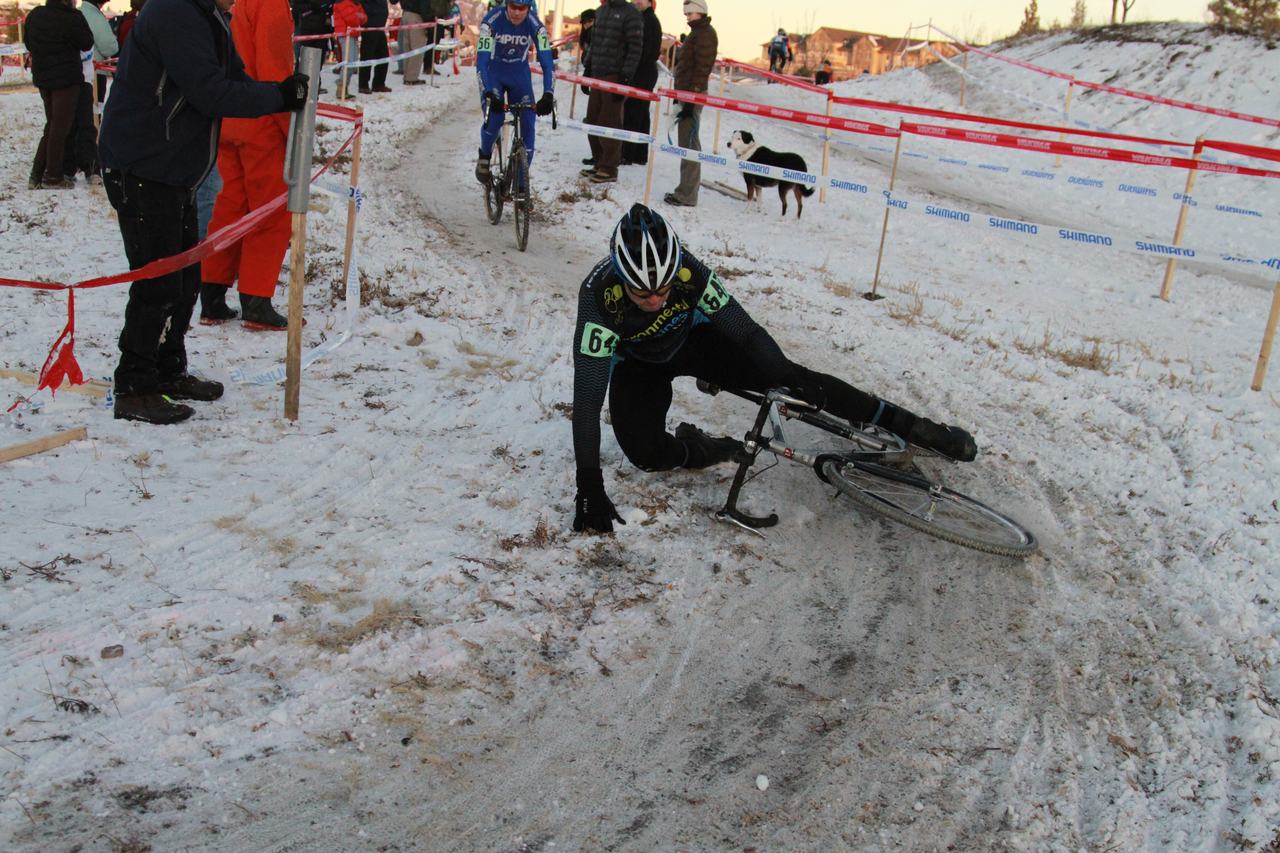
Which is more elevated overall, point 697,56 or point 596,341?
point 697,56

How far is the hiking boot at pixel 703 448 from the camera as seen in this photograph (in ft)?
17.9

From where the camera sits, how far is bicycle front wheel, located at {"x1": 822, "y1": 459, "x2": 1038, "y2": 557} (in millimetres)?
4844

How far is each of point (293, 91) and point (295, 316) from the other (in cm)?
121

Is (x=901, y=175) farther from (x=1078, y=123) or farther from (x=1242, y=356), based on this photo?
(x=1242, y=356)

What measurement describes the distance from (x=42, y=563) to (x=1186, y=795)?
14.7ft

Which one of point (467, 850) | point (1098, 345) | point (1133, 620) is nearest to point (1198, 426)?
point (1098, 345)

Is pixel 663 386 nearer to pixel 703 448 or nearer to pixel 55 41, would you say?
pixel 703 448

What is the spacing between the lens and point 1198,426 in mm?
6645

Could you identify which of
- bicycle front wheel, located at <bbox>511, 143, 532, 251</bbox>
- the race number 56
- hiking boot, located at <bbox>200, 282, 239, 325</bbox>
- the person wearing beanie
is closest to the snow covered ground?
hiking boot, located at <bbox>200, 282, 239, 325</bbox>

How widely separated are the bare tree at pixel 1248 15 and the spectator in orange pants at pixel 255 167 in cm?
2692

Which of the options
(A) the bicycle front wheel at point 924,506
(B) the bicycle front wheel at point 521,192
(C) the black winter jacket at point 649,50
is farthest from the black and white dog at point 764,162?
(A) the bicycle front wheel at point 924,506

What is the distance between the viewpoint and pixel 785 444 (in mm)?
5035

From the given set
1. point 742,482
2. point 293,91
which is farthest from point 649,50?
point 742,482

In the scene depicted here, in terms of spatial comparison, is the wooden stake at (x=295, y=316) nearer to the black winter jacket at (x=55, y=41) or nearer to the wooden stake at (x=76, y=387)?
the wooden stake at (x=76, y=387)
